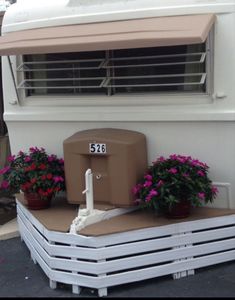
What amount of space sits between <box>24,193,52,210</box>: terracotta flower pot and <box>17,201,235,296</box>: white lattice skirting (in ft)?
1.24

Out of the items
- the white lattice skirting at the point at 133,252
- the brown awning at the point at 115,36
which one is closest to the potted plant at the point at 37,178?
the white lattice skirting at the point at 133,252

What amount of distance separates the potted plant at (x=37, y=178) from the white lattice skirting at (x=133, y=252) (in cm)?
40

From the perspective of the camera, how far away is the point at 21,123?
5.30 meters

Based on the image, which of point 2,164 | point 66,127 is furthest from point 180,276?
point 2,164

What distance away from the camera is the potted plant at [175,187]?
13.4 feet

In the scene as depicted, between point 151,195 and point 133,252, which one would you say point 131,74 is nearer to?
point 151,195

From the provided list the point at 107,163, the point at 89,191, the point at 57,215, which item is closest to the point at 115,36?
the point at 107,163

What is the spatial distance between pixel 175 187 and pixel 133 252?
673mm

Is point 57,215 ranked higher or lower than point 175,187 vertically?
lower

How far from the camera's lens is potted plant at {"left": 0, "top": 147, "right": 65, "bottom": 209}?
4691mm

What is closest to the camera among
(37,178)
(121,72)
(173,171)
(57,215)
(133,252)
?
(133,252)

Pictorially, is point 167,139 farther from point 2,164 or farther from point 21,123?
point 2,164

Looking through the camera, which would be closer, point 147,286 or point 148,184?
point 147,286

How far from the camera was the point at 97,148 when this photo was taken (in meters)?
4.37
